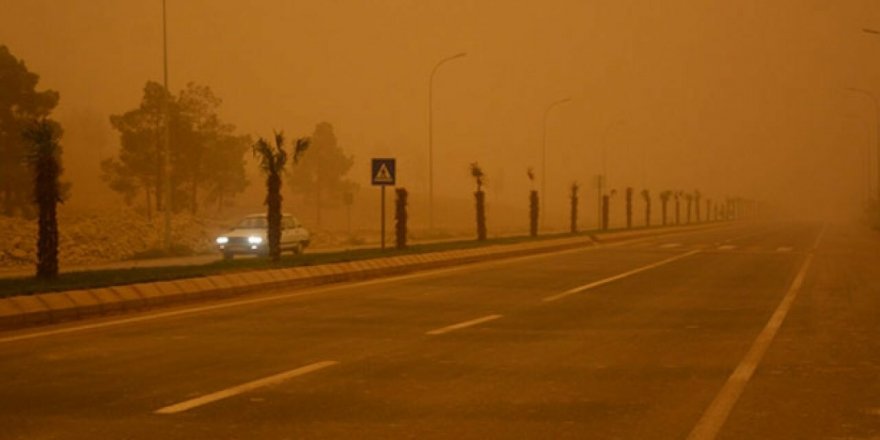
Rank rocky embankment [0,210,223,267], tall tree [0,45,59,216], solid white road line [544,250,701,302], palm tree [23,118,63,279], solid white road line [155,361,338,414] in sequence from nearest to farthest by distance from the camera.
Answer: solid white road line [155,361,338,414], solid white road line [544,250,701,302], palm tree [23,118,63,279], rocky embankment [0,210,223,267], tall tree [0,45,59,216]

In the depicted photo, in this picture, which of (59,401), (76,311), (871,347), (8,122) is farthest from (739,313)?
(8,122)

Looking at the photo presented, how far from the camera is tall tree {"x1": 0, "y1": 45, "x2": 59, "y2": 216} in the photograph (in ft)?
176

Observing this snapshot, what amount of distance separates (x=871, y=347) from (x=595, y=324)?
143 inches

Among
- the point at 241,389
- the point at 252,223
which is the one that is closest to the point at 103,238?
the point at 252,223

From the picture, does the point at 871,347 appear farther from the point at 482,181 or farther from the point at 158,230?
the point at 158,230

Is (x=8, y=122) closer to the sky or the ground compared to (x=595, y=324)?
closer to the sky

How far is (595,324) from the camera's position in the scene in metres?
14.1

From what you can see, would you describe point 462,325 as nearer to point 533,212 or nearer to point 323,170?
point 533,212

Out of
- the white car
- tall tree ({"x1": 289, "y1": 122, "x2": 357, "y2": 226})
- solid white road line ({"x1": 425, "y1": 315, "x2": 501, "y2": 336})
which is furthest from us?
tall tree ({"x1": 289, "y1": 122, "x2": 357, "y2": 226})

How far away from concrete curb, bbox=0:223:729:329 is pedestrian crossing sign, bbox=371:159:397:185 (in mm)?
2162

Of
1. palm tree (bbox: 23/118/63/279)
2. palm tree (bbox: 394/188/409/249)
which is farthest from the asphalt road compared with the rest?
palm tree (bbox: 394/188/409/249)

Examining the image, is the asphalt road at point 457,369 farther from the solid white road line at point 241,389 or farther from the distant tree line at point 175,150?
the distant tree line at point 175,150

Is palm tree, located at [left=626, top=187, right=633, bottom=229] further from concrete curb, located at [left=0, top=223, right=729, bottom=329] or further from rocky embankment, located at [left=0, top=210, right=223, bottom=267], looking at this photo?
concrete curb, located at [left=0, top=223, right=729, bottom=329]

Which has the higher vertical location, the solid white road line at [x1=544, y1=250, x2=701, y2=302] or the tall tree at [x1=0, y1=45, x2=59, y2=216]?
the tall tree at [x1=0, y1=45, x2=59, y2=216]
